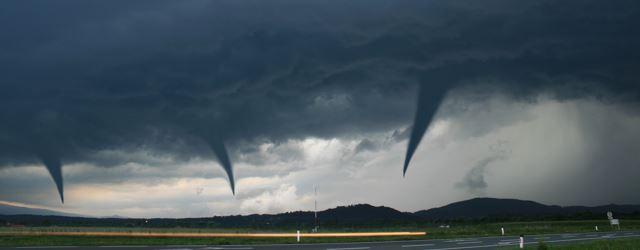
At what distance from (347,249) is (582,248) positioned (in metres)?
14.1

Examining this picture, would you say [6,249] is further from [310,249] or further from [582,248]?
[582,248]

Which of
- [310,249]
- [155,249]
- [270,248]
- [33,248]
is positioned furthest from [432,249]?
[33,248]

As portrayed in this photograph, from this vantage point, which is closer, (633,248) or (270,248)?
(633,248)

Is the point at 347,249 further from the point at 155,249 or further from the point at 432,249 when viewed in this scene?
the point at 155,249

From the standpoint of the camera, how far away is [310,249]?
33031 millimetres

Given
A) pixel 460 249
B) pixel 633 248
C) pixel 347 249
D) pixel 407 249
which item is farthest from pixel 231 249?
pixel 633 248

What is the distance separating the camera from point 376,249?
33625 mm

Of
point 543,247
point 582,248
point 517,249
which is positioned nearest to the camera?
point 543,247

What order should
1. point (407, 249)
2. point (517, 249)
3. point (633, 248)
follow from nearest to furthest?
point (633, 248) → point (517, 249) → point (407, 249)

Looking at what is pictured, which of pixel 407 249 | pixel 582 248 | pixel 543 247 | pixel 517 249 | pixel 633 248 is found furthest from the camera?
pixel 407 249

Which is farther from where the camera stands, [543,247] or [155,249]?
[155,249]

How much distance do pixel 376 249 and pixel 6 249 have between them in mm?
23534

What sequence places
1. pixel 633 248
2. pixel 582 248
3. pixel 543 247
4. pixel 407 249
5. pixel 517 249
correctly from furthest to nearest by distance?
pixel 407 249
pixel 517 249
pixel 582 248
pixel 633 248
pixel 543 247

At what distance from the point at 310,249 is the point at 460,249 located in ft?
34.5
